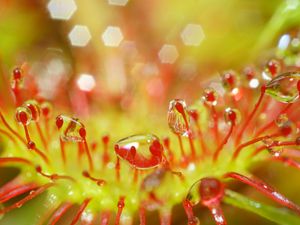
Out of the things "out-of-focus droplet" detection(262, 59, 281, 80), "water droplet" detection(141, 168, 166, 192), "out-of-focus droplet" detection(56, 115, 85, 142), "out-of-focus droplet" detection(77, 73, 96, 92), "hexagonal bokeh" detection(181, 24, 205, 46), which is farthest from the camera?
"hexagonal bokeh" detection(181, 24, 205, 46)

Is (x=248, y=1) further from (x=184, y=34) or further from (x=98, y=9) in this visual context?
(x=98, y=9)

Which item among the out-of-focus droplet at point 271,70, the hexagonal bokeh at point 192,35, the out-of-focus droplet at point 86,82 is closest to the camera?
the out-of-focus droplet at point 271,70

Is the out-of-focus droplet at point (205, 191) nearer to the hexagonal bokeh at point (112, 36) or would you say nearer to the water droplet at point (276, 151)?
the water droplet at point (276, 151)

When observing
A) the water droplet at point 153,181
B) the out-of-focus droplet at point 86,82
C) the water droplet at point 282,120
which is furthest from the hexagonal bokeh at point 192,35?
the water droplet at point 153,181

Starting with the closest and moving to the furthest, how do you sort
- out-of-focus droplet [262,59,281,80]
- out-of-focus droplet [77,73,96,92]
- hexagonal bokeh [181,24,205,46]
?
out-of-focus droplet [262,59,281,80]
out-of-focus droplet [77,73,96,92]
hexagonal bokeh [181,24,205,46]

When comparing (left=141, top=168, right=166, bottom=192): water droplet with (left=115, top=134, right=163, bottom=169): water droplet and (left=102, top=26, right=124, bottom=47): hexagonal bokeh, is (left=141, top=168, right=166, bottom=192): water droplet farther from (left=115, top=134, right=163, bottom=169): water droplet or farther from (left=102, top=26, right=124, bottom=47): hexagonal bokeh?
(left=102, top=26, right=124, bottom=47): hexagonal bokeh

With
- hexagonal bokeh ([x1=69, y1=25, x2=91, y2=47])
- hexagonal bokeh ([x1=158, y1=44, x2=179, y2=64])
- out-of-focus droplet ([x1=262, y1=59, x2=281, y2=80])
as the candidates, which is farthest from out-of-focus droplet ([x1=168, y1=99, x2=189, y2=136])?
hexagonal bokeh ([x1=69, y1=25, x2=91, y2=47])

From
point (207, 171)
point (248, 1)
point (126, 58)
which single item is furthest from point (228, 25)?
point (207, 171)

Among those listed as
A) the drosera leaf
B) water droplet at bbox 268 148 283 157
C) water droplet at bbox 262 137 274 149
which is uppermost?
water droplet at bbox 262 137 274 149
